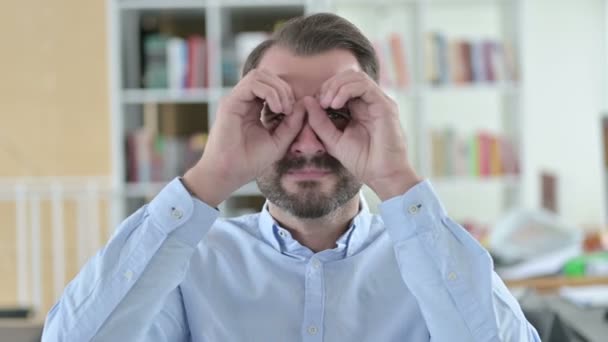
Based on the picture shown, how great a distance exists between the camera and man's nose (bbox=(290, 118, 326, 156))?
1.48 meters

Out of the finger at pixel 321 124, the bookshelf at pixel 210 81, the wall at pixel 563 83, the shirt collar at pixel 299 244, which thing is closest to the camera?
the finger at pixel 321 124

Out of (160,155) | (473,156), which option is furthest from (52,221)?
(473,156)

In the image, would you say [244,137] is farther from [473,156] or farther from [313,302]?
[473,156]

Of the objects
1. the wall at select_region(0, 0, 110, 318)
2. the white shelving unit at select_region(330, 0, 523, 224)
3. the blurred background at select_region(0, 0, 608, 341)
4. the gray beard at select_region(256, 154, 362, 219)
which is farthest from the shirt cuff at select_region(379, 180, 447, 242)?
the wall at select_region(0, 0, 110, 318)

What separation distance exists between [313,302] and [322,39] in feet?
1.56

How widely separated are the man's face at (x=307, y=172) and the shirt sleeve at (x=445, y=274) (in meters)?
0.15

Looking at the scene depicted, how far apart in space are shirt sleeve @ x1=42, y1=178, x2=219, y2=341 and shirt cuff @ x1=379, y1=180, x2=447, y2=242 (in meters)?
0.28

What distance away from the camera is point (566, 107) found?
627 cm

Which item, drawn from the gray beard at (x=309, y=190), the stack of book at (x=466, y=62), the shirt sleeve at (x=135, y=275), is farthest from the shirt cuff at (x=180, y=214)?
the stack of book at (x=466, y=62)

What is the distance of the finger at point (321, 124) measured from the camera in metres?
1.46

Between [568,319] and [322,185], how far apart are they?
100 cm

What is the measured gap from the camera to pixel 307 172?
1.50 meters

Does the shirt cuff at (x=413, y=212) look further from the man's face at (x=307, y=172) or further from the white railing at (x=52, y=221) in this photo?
the white railing at (x=52, y=221)

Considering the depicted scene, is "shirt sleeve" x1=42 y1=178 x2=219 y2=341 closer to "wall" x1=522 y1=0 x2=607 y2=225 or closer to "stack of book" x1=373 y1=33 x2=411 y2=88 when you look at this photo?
"stack of book" x1=373 y1=33 x2=411 y2=88
